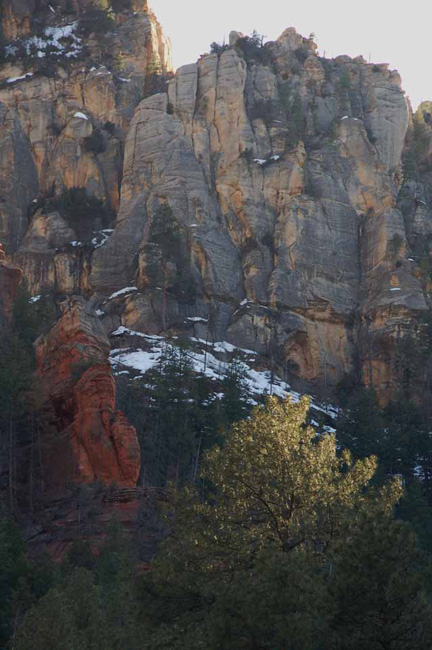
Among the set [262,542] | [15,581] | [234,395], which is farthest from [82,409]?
[262,542]

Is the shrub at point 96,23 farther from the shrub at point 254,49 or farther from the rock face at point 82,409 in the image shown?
the rock face at point 82,409

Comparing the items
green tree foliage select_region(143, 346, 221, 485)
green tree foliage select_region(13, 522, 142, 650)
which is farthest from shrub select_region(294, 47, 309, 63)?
green tree foliage select_region(13, 522, 142, 650)

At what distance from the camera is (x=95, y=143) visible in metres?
106

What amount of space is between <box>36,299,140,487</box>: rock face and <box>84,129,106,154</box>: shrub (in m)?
45.1

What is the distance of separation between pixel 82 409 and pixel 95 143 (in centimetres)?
5539

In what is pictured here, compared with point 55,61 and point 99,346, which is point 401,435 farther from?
point 55,61

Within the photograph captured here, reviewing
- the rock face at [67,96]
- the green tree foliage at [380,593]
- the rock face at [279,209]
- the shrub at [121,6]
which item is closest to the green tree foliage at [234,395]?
the rock face at [279,209]

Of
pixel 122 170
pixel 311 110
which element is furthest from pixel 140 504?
pixel 311 110

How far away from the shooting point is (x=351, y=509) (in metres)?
25.3

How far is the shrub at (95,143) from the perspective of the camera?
105438 mm

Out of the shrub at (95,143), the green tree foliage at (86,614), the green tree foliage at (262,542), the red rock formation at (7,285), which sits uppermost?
the shrub at (95,143)

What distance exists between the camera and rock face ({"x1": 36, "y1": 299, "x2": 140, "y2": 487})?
180ft

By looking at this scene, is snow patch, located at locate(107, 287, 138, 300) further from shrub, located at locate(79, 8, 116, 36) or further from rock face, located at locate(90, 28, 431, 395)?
shrub, located at locate(79, 8, 116, 36)

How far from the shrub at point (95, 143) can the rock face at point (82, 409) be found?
45.1 m
